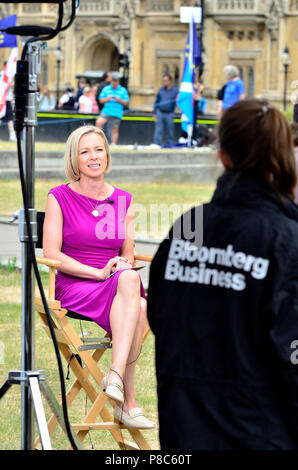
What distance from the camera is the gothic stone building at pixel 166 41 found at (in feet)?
160

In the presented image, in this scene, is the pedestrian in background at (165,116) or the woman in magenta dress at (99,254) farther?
the pedestrian in background at (165,116)

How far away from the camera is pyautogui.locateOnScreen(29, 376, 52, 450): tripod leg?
11.1 ft

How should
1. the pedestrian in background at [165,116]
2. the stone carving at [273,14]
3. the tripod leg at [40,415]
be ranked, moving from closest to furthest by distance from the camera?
the tripod leg at [40,415], the pedestrian in background at [165,116], the stone carving at [273,14]

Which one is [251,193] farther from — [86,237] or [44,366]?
[44,366]

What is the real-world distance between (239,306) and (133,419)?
1.79 meters

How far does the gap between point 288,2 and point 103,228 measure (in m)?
45.8

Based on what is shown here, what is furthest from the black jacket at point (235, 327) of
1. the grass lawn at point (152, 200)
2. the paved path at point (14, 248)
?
the grass lawn at point (152, 200)

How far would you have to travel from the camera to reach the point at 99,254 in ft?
15.8

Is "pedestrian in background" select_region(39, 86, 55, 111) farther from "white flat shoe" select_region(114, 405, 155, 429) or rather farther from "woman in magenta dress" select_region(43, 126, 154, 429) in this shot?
"white flat shoe" select_region(114, 405, 155, 429)

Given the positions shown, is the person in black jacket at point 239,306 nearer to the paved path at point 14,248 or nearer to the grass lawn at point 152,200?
the paved path at point 14,248

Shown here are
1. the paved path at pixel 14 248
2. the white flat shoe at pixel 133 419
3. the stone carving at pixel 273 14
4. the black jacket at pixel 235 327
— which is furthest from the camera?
the stone carving at pixel 273 14

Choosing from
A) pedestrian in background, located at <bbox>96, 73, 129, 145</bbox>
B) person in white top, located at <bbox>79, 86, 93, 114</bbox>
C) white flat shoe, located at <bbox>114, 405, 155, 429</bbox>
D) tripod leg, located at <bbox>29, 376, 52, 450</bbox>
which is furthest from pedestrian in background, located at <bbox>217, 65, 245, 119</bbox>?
tripod leg, located at <bbox>29, 376, 52, 450</bbox>

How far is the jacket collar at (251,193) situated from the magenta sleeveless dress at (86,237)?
1.86 m

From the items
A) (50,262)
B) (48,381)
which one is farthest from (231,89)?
(50,262)
